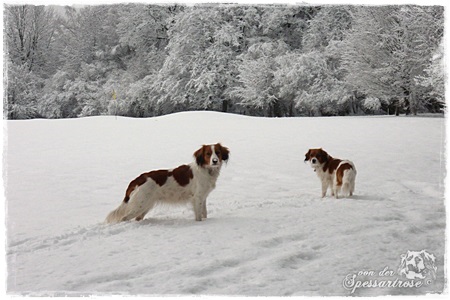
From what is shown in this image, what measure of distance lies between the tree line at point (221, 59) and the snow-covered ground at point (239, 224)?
1060 mm

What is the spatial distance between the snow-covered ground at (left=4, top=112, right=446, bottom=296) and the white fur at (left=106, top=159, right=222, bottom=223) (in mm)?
160

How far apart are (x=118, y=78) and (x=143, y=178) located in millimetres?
11172

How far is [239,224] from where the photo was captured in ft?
12.8

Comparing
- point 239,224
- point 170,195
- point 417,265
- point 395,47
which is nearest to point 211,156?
point 170,195

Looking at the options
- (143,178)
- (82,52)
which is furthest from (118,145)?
(143,178)

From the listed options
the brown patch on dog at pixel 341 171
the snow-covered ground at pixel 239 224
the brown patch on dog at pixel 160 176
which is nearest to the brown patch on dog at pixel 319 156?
the brown patch on dog at pixel 341 171

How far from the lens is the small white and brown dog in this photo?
516 cm

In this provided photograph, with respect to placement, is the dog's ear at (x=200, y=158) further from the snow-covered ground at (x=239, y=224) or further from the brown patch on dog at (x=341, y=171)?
the brown patch on dog at (x=341, y=171)

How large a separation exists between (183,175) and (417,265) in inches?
93.9

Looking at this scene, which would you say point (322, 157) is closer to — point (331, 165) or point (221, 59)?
point (331, 165)

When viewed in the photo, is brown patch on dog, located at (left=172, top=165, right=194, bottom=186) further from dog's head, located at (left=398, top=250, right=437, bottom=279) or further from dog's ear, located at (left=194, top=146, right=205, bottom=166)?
dog's head, located at (left=398, top=250, right=437, bottom=279)

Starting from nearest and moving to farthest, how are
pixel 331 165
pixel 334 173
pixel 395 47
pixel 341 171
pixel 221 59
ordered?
pixel 341 171 < pixel 334 173 < pixel 331 165 < pixel 395 47 < pixel 221 59

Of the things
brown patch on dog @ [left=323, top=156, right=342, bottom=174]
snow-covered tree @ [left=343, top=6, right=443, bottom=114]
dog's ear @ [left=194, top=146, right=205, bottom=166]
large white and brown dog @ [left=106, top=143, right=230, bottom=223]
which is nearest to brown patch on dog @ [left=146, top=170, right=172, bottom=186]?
large white and brown dog @ [left=106, top=143, right=230, bottom=223]

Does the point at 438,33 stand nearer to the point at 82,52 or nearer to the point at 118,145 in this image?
A: the point at 118,145
